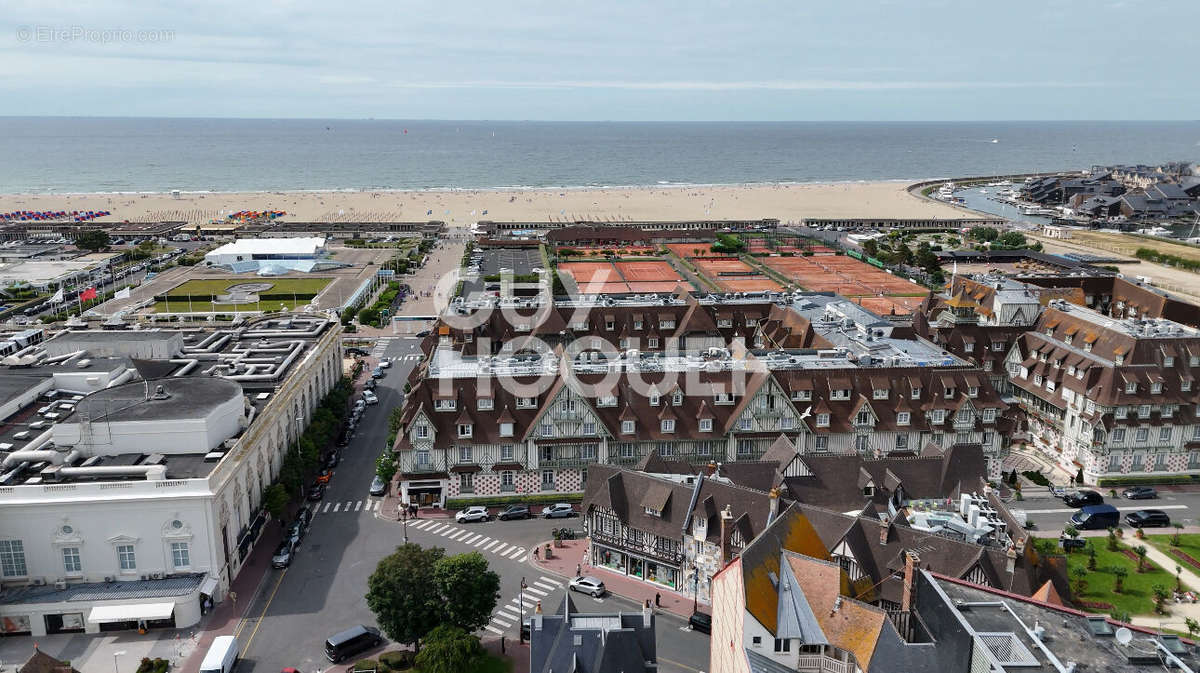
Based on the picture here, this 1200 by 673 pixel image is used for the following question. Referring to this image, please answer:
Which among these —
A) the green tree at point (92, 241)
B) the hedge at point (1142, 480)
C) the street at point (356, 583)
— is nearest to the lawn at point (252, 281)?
the green tree at point (92, 241)

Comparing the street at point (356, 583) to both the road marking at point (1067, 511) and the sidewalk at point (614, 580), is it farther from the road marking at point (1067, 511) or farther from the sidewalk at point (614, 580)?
the road marking at point (1067, 511)

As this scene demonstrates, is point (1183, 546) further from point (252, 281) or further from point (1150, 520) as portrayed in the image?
point (252, 281)

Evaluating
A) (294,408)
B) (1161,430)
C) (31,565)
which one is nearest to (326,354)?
(294,408)

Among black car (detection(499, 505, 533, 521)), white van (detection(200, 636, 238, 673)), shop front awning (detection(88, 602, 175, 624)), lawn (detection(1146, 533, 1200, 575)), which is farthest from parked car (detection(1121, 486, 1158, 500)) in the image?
shop front awning (detection(88, 602, 175, 624))

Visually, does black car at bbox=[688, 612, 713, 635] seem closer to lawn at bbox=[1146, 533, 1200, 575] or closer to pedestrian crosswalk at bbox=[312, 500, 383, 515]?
pedestrian crosswalk at bbox=[312, 500, 383, 515]

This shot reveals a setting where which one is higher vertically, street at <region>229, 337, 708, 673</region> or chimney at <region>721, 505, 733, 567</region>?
chimney at <region>721, 505, 733, 567</region>

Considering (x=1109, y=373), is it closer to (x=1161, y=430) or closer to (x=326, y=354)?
(x=1161, y=430)
